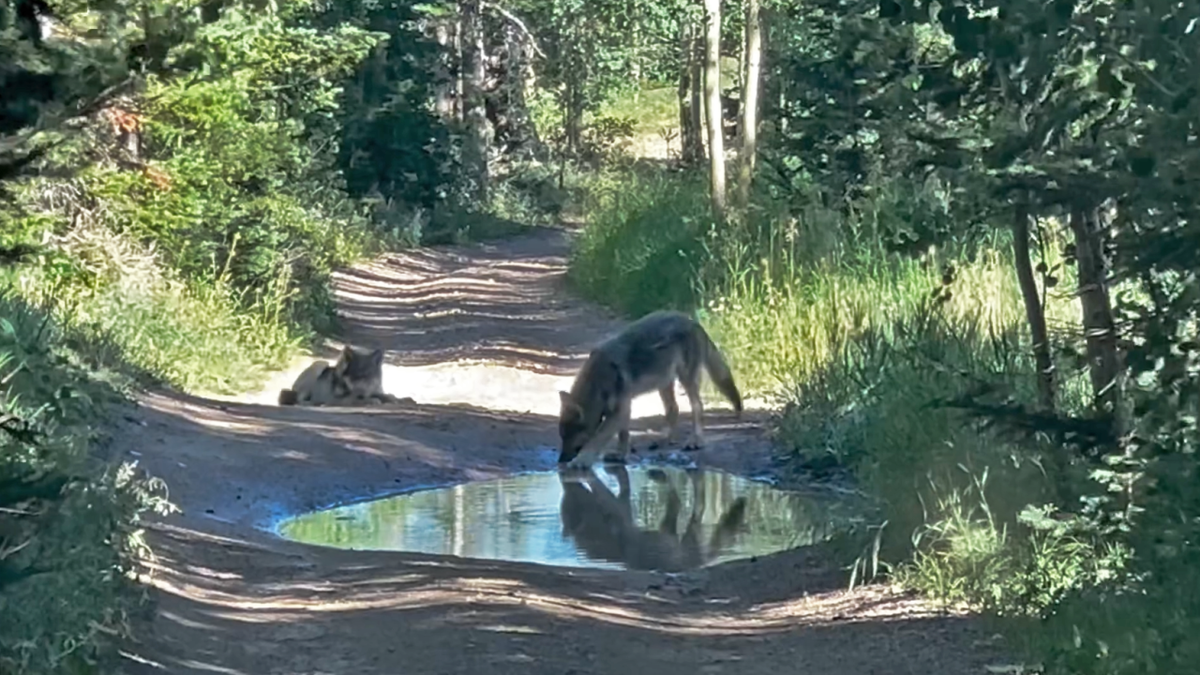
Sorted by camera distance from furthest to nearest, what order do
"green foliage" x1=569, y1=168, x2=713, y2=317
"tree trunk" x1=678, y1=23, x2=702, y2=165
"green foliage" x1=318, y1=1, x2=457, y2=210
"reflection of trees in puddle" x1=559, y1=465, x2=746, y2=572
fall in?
"tree trunk" x1=678, y1=23, x2=702, y2=165
"green foliage" x1=318, y1=1, x2=457, y2=210
"green foliage" x1=569, y1=168, x2=713, y2=317
"reflection of trees in puddle" x1=559, y1=465, x2=746, y2=572

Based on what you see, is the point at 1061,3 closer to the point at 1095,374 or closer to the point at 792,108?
the point at 1095,374

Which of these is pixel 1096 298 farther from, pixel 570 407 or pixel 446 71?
pixel 446 71

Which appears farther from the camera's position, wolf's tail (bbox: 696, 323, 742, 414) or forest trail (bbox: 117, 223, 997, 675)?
wolf's tail (bbox: 696, 323, 742, 414)

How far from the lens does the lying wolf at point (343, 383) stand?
54.0 feet

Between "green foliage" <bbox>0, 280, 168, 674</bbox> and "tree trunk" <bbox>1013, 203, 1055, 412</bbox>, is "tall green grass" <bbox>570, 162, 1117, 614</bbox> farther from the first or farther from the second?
"green foliage" <bbox>0, 280, 168, 674</bbox>

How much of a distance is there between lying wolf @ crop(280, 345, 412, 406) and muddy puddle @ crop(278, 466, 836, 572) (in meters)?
3.35

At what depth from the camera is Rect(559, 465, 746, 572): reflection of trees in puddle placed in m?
10.8

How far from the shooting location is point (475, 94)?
155 feet

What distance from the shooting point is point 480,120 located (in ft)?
152

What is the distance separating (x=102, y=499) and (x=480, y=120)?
38937mm

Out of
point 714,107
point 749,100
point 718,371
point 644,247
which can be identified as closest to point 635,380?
point 718,371

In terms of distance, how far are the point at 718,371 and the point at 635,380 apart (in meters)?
1.09

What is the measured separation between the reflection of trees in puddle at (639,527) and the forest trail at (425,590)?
56 cm

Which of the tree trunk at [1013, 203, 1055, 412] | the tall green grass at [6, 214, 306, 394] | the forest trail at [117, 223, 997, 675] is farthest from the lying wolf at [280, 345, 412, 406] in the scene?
the tree trunk at [1013, 203, 1055, 412]
